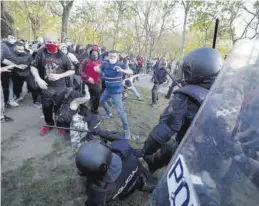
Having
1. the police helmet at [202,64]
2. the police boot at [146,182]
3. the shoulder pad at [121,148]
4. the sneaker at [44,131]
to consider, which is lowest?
the sneaker at [44,131]

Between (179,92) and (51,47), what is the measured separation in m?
2.97

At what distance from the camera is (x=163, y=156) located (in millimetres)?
2760

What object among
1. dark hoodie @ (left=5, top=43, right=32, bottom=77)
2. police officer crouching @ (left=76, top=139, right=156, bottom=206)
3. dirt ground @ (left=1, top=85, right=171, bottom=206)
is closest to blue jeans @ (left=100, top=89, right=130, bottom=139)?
dirt ground @ (left=1, top=85, right=171, bottom=206)

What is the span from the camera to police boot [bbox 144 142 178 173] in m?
2.71

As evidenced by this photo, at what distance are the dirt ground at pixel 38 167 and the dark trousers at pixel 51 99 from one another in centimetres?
44

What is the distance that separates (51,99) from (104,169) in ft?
9.81

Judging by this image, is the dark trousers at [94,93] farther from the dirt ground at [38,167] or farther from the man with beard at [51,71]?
the man with beard at [51,71]

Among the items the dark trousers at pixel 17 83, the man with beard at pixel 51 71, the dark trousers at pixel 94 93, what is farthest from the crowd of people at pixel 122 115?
the dark trousers at pixel 17 83

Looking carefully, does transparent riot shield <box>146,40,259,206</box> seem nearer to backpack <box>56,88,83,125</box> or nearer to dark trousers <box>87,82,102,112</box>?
backpack <box>56,88,83,125</box>

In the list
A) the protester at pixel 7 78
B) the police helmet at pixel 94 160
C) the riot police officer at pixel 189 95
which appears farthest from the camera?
the protester at pixel 7 78

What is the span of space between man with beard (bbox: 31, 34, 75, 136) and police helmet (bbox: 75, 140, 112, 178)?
8.59 feet

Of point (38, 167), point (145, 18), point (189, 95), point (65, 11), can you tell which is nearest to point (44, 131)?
point (38, 167)

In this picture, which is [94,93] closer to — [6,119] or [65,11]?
[6,119]

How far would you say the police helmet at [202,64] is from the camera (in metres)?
2.19
